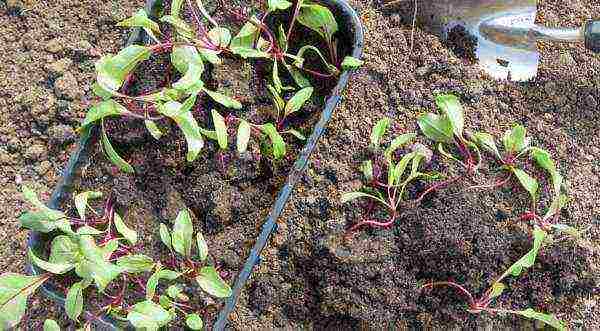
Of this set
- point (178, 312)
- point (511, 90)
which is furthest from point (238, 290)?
point (511, 90)

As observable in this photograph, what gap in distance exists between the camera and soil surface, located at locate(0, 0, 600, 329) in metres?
1.35

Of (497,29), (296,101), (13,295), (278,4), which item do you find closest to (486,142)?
(497,29)

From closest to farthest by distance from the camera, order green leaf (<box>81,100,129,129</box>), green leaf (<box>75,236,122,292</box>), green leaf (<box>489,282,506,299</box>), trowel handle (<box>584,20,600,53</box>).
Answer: green leaf (<box>75,236,122,292</box>)
green leaf (<box>81,100,129,129</box>)
green leaf (<box>489,282,506,299</box>)
trowel handle (<box>584,20,600,53</box>)

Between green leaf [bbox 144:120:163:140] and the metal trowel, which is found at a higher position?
the metal trowel

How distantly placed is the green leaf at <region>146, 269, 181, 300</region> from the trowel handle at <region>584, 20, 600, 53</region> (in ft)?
3.41

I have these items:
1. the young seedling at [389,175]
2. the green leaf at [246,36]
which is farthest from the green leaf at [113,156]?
the young seedling at [389,175]

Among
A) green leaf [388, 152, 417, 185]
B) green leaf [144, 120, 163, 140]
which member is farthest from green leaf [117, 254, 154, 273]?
green leaf [388, 152, 417, 185]

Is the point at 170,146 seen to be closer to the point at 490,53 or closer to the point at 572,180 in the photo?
the point at 490,53

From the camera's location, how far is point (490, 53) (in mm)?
1602

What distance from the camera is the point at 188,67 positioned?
127 cm

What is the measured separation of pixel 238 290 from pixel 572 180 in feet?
2.63

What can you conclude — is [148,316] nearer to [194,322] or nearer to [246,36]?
[194,322]

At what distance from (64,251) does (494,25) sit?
3.56ft

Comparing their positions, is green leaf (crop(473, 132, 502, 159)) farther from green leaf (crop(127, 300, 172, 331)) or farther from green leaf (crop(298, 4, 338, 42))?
green leaf (crop(127, 300, 172, 331))
